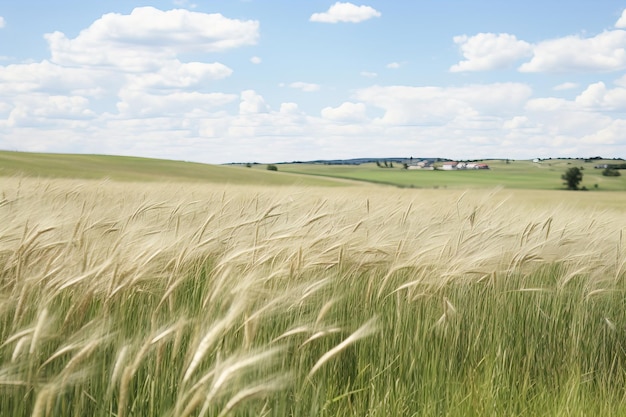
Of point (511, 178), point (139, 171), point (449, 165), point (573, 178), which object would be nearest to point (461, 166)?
point (449, 165)

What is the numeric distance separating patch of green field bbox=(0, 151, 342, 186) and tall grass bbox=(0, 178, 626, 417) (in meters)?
28.2

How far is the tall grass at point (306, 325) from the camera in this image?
5.75 feet

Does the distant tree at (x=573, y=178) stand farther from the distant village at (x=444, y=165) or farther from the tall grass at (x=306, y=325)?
the tall grass at (x=306, y=325)

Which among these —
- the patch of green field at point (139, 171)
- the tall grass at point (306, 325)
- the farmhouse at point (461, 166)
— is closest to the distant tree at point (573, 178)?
the patch of green field at point (139, 171)

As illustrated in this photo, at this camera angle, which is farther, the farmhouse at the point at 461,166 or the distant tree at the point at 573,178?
Answer: the farmhouse at the point at 461,166

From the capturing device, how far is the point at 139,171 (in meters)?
38.8

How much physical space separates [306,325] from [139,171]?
38293mm

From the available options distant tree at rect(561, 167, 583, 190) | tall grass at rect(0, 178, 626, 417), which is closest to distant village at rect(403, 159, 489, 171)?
distant tree at rect(561, 167, 583, 190)

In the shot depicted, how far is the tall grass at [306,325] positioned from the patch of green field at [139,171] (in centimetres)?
2821

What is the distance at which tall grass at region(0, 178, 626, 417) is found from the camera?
1.75 m

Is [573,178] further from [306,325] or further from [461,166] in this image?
[306,325]

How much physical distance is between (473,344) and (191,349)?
4.31ft

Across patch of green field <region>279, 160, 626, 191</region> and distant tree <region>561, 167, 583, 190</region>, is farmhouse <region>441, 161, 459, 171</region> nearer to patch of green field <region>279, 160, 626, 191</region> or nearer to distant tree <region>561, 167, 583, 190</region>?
patch of green field <region>279, 160, 626, 191</region>

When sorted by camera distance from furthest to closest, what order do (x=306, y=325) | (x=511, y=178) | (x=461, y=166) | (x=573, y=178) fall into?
(x=461, y=166), (x=511, y=178), (x=573, y=178), (x=306, y=325)
